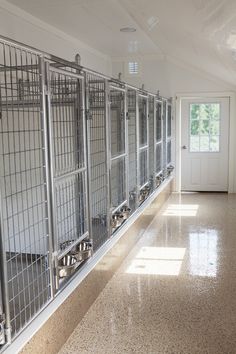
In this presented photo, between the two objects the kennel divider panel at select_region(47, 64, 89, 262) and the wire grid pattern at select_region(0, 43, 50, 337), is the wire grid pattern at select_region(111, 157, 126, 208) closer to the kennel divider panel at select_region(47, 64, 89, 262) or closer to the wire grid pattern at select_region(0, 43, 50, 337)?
the wire grid pattern at select_region(0, 43, 50, 337)

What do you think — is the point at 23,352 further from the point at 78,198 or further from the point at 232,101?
the point at 232,101

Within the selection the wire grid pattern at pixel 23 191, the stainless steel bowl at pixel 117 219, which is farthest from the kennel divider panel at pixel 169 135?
the wire grid pattern at pixel 23 191

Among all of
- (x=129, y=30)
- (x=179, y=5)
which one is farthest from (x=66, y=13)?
(x=179, y=5)

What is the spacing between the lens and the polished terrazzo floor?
8.19 ft

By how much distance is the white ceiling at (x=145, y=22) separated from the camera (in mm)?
2453

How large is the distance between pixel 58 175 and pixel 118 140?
75.1 inches

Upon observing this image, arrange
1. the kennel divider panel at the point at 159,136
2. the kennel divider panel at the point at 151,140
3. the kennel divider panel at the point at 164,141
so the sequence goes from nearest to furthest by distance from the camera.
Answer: the kennel divider panel at the point at 151,140
the kennel divider panel at the point at 159,136
the kennel divider panel at the point at 164,141

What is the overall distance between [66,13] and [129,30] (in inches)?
43.6

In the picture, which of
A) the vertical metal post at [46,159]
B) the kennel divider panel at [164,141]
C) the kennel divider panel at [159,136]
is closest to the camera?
the vertical metal post at [46,159]

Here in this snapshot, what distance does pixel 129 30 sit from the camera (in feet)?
16.6

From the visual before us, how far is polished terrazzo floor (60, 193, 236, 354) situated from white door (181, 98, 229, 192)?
2704 millimetres

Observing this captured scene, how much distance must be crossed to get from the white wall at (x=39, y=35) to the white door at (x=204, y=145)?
7.47 feet

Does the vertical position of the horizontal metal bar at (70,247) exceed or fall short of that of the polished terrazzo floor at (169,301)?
it exceeds it

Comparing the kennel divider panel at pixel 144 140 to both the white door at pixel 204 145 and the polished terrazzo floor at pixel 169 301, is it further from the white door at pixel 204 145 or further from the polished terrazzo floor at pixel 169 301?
the white door at pixel 204 145
